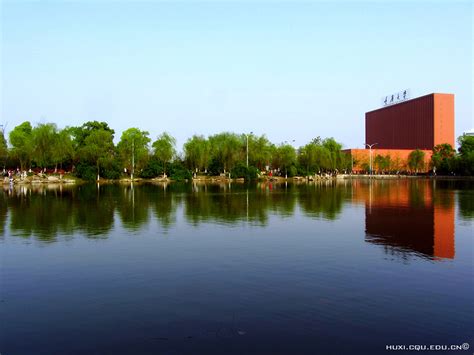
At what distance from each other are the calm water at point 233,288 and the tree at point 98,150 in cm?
6291

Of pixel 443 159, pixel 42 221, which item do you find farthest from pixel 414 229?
pixel 443 159

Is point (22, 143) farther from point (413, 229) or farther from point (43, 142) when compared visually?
point (413, 229)

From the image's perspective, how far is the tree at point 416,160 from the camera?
134 meters

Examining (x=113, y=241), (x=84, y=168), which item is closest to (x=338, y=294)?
(x=113, y=241)

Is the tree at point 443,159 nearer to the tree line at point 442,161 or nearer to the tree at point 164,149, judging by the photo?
the tree line at point 442,161

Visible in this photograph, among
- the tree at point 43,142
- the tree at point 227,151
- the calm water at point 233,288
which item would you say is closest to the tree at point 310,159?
the tree at point 227,151

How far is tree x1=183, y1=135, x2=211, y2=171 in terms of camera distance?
9162cm

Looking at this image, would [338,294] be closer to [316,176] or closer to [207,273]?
[207,273]

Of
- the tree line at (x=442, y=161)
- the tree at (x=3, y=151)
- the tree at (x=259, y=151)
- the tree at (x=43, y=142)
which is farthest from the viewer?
the tree line at (x=442, y=161)

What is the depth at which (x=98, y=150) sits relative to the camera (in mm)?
82938

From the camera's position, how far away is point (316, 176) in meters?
110

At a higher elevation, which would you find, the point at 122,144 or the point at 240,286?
the point at 122,144

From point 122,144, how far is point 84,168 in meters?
11.2

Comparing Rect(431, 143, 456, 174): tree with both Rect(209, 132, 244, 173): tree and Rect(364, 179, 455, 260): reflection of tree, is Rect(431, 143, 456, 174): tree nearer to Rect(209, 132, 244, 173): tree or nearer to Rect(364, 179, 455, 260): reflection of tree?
Rect(209, 132, 244, 173): tree
